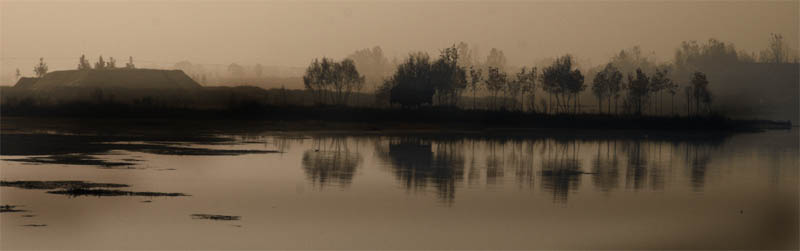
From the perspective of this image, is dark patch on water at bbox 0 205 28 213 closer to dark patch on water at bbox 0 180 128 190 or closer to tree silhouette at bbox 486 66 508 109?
dark patch on water at bbox 0 180 128 190

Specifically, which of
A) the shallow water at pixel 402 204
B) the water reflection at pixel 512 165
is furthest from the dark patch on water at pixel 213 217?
the water reflection at pixel 512 165

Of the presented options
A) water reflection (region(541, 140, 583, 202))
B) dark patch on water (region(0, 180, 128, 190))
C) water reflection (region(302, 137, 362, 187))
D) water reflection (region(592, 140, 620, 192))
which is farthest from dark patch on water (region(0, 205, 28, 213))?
water reflection (region(592, 140, 620, 192))

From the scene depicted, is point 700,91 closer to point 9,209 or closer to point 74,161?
point 74,161

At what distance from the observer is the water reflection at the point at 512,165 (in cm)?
3469

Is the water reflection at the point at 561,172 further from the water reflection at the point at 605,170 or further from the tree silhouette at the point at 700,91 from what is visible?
the tree silhouette at the point at 700,91

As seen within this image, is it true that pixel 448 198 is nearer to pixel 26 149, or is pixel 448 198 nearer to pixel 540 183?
pixel 540 183

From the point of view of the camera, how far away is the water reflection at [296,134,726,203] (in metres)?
34.7

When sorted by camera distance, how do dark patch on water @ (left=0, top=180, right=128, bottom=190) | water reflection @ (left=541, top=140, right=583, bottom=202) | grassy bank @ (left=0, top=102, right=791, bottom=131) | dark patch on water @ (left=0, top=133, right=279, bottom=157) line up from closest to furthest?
dark patch on water @ (left=0, top=180, right=128, bottom=190)
water reflection @ (left=541, top=140, right=583, bottom=202)
dark patch on water @ (left=0, top=133, right=279, bottom=157)
grassy bank @ (left=0, top=102, right=791, bottom=131)

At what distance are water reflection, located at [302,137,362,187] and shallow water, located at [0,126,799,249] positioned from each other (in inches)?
4.1

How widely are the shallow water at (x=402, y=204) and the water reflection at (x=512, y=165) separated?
16 cm

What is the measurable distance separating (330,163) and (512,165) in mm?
8883

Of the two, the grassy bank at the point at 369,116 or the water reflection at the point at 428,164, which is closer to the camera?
the water reflection at the point at 428,164

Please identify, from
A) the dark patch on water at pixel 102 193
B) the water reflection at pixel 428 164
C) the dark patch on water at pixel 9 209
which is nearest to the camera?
the dark patch on water at pixel 9 209

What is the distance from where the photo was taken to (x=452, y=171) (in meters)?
39.1
